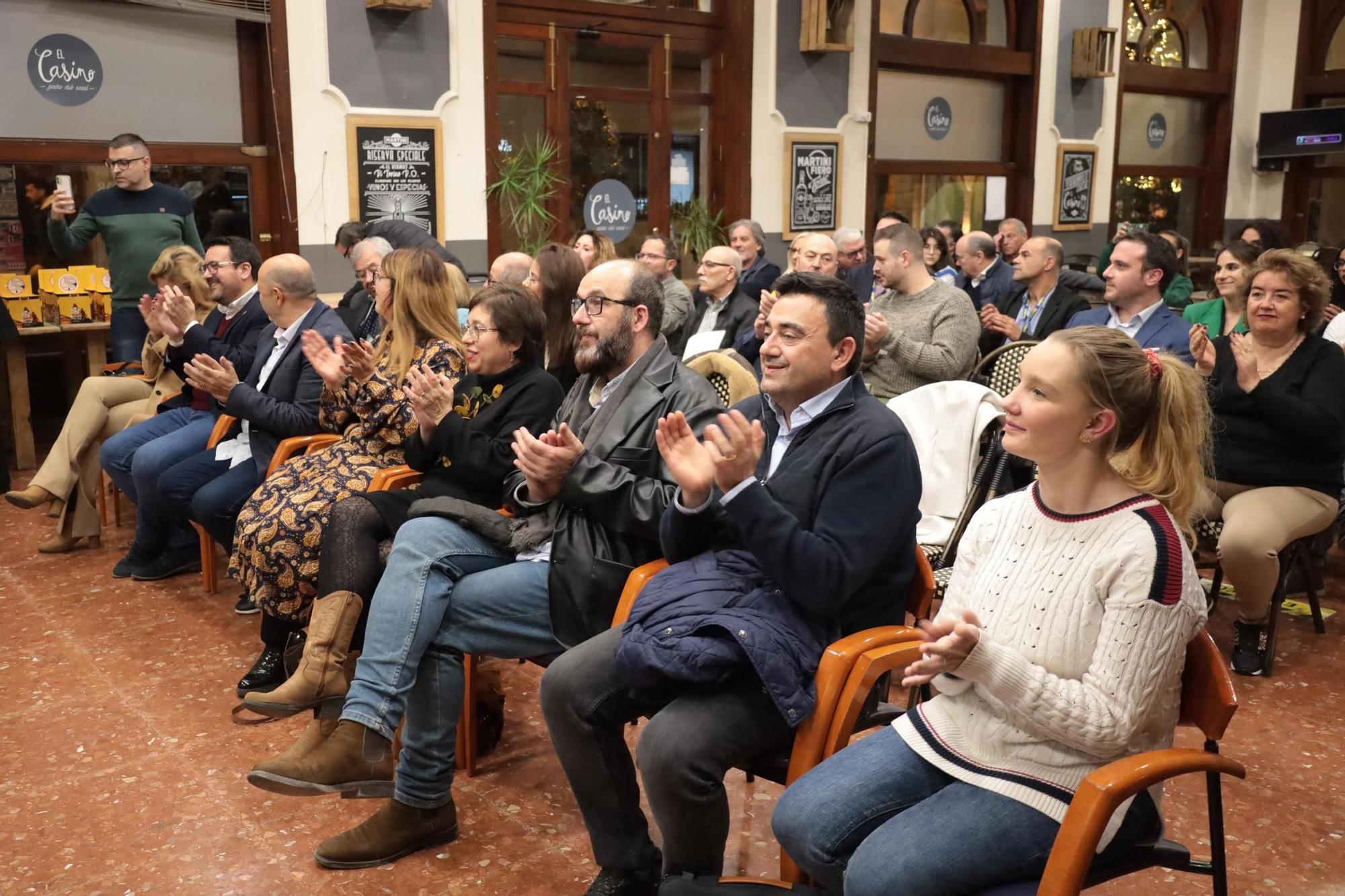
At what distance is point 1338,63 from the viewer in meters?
11.8

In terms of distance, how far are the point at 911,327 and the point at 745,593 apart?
2454 mm

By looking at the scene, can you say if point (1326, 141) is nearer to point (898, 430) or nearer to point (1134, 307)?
point (1134, 307)

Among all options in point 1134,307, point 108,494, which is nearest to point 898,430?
point 1134,307

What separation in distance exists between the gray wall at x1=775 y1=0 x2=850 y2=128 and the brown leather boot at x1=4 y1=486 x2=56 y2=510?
19.2ft

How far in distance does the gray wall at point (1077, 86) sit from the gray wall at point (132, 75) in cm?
706

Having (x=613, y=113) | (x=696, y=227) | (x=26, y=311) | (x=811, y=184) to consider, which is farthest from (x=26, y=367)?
(x=811, y=184)

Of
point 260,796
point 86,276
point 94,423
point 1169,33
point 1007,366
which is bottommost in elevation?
point 260,796

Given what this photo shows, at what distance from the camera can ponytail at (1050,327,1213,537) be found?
6.17 ft

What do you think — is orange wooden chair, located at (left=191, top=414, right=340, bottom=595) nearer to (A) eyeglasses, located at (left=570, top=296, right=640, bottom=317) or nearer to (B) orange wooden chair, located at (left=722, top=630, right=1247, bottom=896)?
(A) eyeglasses, located at (left=570, top=296, right=640, bottom=317)

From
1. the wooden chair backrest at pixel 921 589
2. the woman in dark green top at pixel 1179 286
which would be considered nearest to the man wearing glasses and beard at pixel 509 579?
the wooden chair backrest at pixel 921 589

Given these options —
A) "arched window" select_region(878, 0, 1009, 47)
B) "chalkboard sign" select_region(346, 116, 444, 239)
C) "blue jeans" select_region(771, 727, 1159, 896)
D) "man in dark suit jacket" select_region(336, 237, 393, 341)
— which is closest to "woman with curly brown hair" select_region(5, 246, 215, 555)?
"man in dark suit jacket" select_region(336, 237, 393, 341)

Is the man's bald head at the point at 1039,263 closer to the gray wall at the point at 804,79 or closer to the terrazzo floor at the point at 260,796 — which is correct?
the terrazzo floor at the point at 260,796

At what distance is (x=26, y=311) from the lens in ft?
21.0

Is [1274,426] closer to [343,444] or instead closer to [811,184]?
[343,444]
